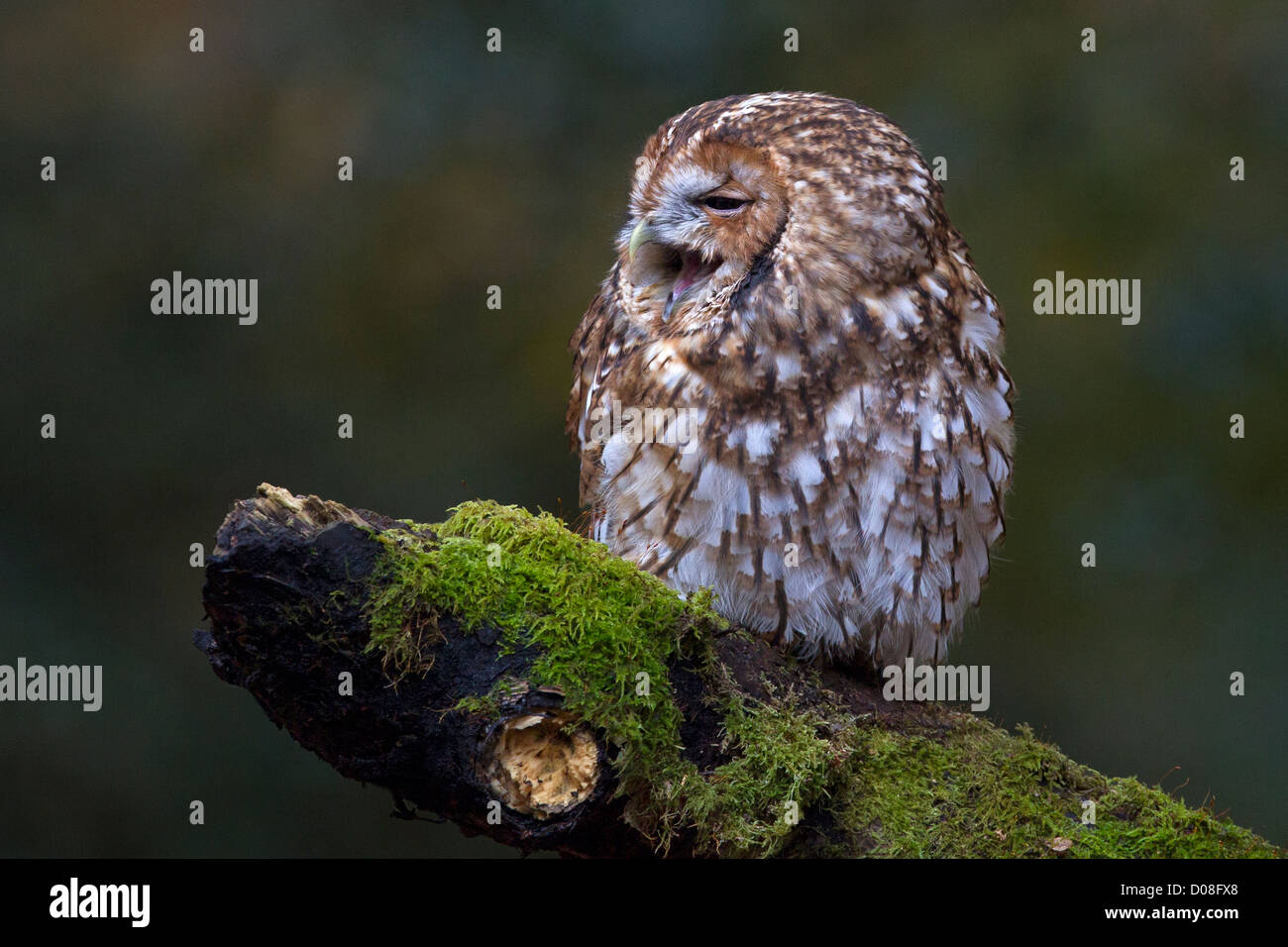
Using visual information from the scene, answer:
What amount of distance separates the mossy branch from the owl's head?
77 cm

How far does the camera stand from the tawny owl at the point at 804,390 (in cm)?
248

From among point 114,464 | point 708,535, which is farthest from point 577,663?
point 114,464

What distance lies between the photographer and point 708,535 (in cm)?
251

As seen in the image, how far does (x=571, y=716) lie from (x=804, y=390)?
0.90 metres

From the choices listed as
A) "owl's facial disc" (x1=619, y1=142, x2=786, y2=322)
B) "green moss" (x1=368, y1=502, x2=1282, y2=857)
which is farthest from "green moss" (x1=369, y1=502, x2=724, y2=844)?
"owl's facial disc" (x1=619, y1=142, x2=786, y2=322)

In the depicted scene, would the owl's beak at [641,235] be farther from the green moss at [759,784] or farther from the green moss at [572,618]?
the green moss at [759,784]

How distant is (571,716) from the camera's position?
1.96m

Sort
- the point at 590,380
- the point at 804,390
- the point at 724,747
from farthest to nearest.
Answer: the point at 590,380, the point at 804,390, the point at 724,747

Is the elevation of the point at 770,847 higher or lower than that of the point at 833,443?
lower

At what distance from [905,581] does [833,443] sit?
36cm

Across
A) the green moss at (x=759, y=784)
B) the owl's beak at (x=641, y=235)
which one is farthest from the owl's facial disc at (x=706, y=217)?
the green moss at (x=759, y=784)

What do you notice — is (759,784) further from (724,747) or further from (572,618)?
(572,618)

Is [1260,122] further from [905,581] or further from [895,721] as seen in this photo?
[895,721]

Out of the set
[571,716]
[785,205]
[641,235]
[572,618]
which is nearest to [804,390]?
[785,205]
